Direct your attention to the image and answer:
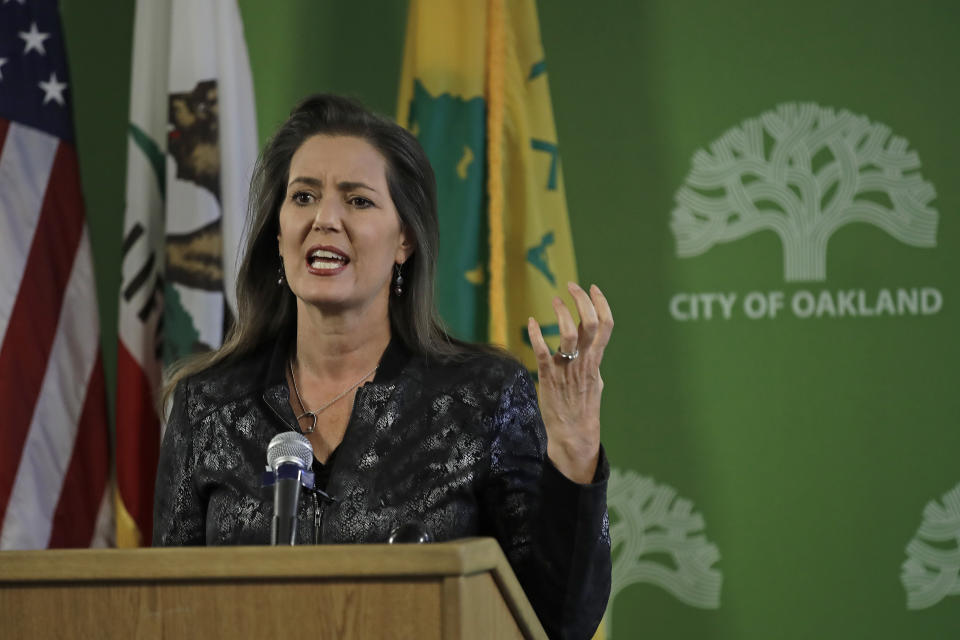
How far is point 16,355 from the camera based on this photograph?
285 centimetres

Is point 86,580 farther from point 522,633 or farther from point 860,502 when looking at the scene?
point 860,502

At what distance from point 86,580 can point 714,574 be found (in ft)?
7.22

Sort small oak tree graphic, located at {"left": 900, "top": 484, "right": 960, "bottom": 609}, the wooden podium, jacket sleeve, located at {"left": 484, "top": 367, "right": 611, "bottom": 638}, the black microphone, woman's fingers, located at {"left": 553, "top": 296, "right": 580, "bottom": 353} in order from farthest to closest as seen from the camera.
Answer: small oak tree graphic, located at {"left": 900, "top": 484, "right": 960, "bottom": 609}
jacket sleeve, located at {"left": 484, "top": 367, "right": 611, "bottom": 638}
woman's fingers, located at {"left": 553, "top": 296, "right": 580, "bottom": 353}
the black microphone
the wooden podium

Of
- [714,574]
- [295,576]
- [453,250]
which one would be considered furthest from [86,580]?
[714,574]

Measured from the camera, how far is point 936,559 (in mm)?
2971

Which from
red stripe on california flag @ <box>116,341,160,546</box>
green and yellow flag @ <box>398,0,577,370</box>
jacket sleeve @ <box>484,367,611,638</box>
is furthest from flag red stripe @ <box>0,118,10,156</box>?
jacket sleeve @ <box>484,367,611,638</box>

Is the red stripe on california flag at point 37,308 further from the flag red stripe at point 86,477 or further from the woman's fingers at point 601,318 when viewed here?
the woman's fingers at point 601,318

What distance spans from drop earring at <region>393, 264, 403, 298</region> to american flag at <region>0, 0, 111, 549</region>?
123 centimetres

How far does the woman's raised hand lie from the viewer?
Answer: 1512 mm

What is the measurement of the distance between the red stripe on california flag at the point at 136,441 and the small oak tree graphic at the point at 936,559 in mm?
1969

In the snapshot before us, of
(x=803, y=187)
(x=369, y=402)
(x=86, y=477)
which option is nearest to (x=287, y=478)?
(x=369, y=402)

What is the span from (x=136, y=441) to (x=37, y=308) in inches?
16.6

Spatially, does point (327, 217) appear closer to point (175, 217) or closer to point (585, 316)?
point (585, 316)

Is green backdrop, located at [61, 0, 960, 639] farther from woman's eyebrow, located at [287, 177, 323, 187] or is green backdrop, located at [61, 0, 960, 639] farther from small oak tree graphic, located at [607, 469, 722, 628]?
woman's eyebrow, located at [287, 177, 323, 187]
